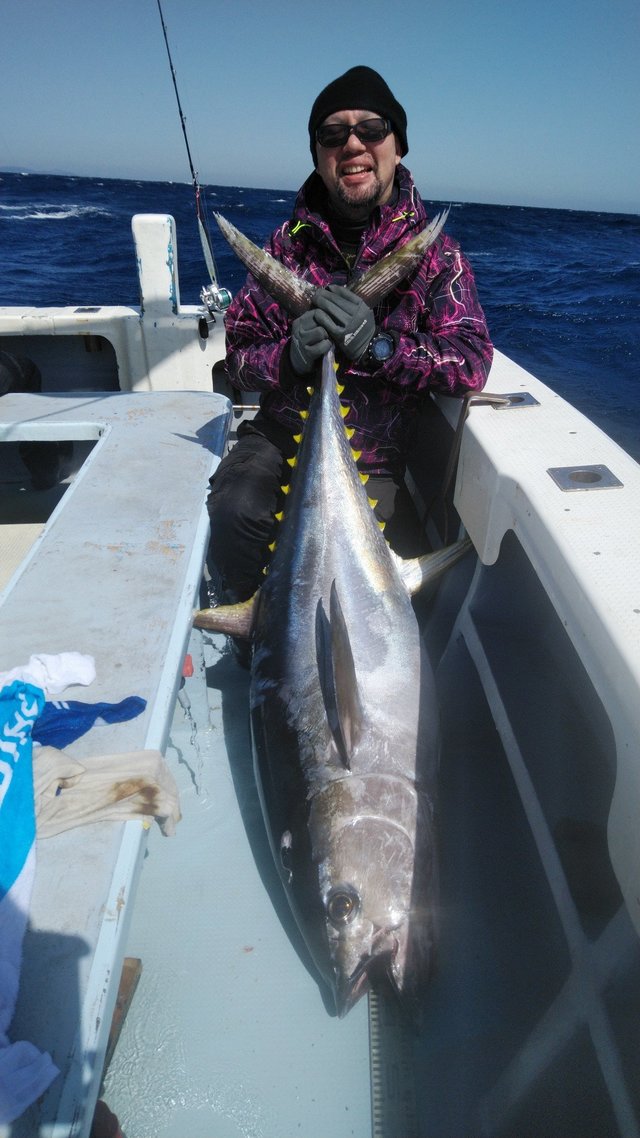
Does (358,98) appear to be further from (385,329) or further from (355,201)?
(385,329)

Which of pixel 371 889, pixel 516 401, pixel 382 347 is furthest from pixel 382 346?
pixel 371 889

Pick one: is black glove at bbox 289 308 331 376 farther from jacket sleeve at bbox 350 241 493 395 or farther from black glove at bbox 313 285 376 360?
jacket sleeve at bbox 350 241 493 395

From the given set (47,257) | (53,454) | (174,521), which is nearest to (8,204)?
(47,257)

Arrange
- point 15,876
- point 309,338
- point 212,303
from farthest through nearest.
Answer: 1. point 212,303
2. point 309,338
3. point 15,876

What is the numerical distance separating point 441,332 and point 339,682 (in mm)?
1355

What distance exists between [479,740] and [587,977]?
0.88m

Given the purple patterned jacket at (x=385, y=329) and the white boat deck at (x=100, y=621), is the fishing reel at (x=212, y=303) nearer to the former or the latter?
the white boat deck at (x=100, y=621)

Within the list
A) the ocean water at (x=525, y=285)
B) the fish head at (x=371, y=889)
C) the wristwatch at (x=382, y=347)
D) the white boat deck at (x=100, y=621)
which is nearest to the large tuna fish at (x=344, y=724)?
the fish head at (x=371, y=889)

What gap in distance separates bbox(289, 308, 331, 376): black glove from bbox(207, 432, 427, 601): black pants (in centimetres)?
44

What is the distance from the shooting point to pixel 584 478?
1.63 metres

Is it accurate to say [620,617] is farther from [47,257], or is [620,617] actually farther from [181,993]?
[47,257]

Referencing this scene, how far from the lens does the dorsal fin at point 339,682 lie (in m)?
1.48

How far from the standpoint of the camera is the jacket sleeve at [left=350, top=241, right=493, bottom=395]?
212 cm

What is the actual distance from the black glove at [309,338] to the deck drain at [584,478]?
0.88 m
